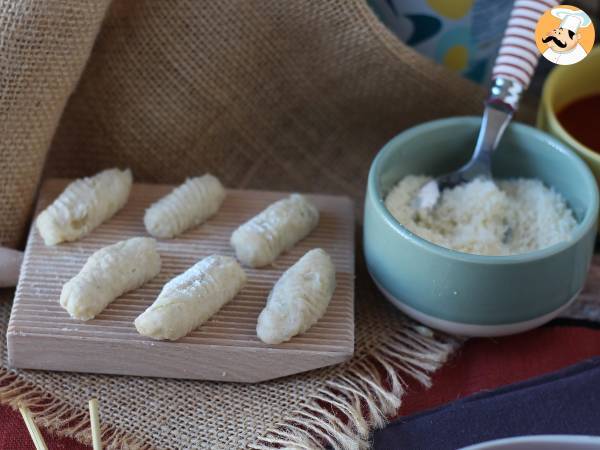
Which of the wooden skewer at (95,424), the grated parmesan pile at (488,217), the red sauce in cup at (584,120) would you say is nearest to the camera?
the wooden skewer at (95,424)

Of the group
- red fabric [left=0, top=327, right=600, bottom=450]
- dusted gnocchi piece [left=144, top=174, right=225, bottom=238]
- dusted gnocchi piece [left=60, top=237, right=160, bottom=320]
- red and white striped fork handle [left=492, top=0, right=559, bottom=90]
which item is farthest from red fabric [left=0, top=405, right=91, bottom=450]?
red and white striped fork handle [left=492, top=0, right=559, bottom=90]

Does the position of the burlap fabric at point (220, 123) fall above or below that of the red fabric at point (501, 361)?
above

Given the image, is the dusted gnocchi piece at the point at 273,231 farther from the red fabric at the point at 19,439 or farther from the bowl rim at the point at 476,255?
the red fabric at the point at 19,439

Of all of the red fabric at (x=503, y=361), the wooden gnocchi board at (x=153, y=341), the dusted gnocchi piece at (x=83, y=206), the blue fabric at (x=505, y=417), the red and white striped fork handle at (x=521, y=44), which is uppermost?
the red and white striped fork handle at (x=521, y=44)

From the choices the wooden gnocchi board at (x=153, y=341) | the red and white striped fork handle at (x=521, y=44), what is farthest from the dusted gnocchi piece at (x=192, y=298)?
the red and white striped fork handle at (x=521, y=44)

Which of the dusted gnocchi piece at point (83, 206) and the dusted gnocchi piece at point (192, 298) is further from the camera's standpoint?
the dusted gnocchi piece at point (83, 206)

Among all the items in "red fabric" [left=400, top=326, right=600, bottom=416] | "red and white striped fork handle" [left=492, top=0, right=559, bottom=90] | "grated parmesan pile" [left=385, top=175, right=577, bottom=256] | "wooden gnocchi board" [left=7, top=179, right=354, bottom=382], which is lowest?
"red fabric" [left=400, top=326, right=600, bottom=416]

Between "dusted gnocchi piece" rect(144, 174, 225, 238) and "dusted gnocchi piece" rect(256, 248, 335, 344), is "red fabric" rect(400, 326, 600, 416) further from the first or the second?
"dusted gnocchi piece" rect(144, 174, 225, 238)

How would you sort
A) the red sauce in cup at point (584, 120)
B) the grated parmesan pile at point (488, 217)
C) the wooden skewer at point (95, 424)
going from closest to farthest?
the wooden skewer at point (95, 424) → the grated parmesan pile at point (488, 217) → the red sauce in cup at point (584, 120)
